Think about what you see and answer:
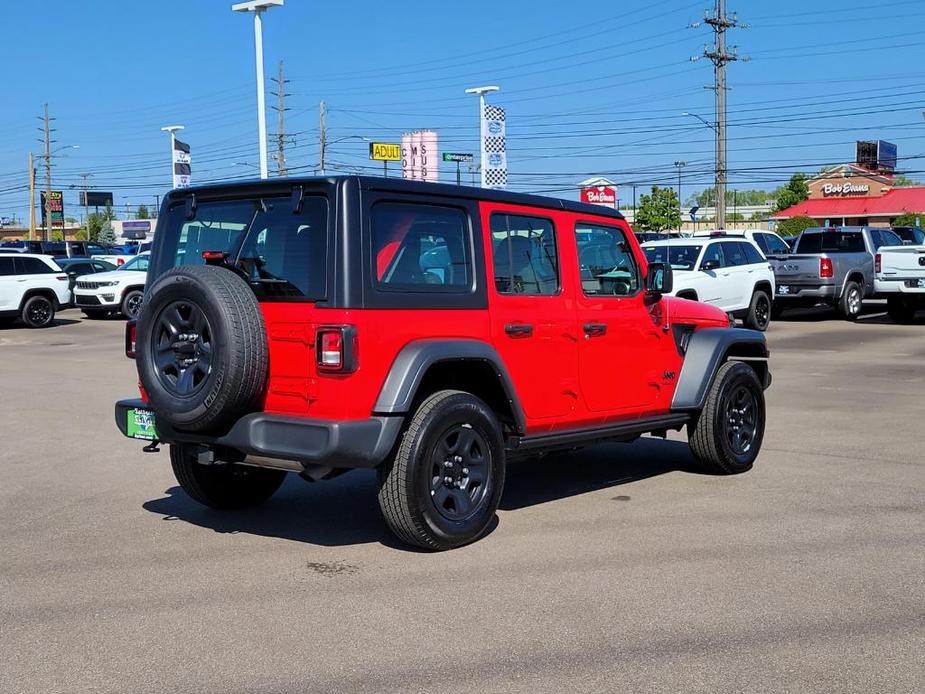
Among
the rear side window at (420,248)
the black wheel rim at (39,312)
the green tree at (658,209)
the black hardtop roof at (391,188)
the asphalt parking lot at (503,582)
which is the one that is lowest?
the asphalt parking lot at (503,582)

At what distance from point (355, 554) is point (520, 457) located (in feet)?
3.85

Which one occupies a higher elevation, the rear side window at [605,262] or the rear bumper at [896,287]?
the rear side window at [605,262]

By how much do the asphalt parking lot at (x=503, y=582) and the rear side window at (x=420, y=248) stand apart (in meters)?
1.45

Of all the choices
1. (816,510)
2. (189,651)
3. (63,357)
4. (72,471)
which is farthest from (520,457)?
(63,357)

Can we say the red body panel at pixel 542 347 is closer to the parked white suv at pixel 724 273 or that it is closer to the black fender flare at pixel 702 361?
the black fender flare at pixel 702 361

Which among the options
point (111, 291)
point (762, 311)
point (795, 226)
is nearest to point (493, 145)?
point (111, 291)

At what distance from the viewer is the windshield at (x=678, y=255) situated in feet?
65.4

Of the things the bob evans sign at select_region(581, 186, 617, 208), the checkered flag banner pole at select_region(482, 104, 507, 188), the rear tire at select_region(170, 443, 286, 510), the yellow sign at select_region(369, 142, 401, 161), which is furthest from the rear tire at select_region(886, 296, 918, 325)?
the yellow sign at select_region(369, 142, 401, 161)

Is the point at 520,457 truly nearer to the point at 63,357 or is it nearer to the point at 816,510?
the point at 816,510

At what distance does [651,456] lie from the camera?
29.5ft

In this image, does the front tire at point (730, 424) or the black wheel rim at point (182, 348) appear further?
the front tire at point (730, 424)

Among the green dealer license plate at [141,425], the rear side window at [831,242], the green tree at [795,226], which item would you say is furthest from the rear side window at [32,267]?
the green tree at [795,226]

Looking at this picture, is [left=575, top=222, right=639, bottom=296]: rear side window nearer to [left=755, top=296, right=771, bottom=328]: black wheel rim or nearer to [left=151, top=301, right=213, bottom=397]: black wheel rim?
[left=151, top=301, right=213, bottom=397]: black wheel rim

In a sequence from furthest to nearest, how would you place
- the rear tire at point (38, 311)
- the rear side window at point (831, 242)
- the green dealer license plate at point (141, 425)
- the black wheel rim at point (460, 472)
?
the rear tire at point (38, 311) < the rear side window at point (831, 242) < the green dealer license plate at point (141, 425) < the black wheel rim at point (460, 472)
